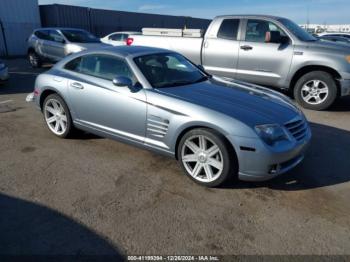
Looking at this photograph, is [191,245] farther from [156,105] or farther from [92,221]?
[156,105]

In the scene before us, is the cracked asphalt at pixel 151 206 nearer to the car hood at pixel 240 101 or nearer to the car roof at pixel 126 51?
the car hood at pixel 240 101

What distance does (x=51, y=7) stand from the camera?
22656mm

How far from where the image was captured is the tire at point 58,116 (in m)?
4.89

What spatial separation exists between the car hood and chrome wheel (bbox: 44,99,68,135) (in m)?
1.87

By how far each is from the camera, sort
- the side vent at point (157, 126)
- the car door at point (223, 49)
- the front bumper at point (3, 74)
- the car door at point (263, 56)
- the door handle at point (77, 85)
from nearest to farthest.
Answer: the side vent at point (157, 126) → the door handle at point (77, 85) → the car door at point (263, 56) → the car door at point (223, 49) → the front bumper at point (3, 74)

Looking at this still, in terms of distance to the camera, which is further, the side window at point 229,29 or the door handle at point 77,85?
the side window at point 229,29

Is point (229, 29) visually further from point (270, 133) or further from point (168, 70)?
point (270, 133)

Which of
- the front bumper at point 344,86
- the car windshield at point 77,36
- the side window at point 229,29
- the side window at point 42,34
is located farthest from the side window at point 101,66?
the side window at point 42,34

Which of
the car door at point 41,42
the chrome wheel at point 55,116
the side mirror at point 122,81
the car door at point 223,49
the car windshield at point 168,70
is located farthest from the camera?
the car door at point 41,42

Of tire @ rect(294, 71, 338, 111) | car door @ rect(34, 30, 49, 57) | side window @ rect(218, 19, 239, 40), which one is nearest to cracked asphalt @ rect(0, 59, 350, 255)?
tire @ rect(294, 71, 338, 111)

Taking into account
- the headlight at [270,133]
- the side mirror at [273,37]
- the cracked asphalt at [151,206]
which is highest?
the side mirror at [273,37]

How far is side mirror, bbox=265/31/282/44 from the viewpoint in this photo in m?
7.14

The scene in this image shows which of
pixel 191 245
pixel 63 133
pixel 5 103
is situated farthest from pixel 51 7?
pixel 191 245

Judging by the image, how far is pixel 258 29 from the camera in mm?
7445
